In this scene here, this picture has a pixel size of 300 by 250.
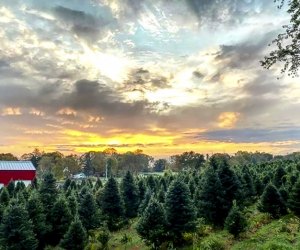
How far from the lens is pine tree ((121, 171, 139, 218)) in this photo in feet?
151

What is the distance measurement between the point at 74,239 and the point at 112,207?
1186 cm

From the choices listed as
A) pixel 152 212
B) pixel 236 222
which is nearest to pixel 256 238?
pixel 236 222

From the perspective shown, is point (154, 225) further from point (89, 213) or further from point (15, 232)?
point (89, 213)

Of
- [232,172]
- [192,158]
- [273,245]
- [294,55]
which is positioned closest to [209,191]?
A: [232,172]

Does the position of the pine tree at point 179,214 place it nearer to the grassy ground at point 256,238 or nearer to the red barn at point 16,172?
the grassy ground at point 256,238

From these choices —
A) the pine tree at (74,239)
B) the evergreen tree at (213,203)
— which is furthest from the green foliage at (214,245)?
the pine tree at (74,239)

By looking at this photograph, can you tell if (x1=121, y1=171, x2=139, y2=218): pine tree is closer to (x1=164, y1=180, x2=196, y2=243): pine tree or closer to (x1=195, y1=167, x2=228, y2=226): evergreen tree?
(x1=195, y1=167, x2=228, y2=226): evergreen tree

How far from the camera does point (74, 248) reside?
95.3ft

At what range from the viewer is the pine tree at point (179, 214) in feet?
93.6

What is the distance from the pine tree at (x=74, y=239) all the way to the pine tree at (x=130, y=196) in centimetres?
1668

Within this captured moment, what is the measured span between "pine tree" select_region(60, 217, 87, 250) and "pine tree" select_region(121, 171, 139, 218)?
16.7 meters

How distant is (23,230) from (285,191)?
24.9 meters

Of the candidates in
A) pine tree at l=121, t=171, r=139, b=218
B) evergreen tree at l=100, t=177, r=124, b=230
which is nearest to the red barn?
pine tree at l=121, t=171, r=139, b=218

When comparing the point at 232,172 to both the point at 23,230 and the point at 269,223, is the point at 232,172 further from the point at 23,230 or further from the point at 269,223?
the point at 23,230
